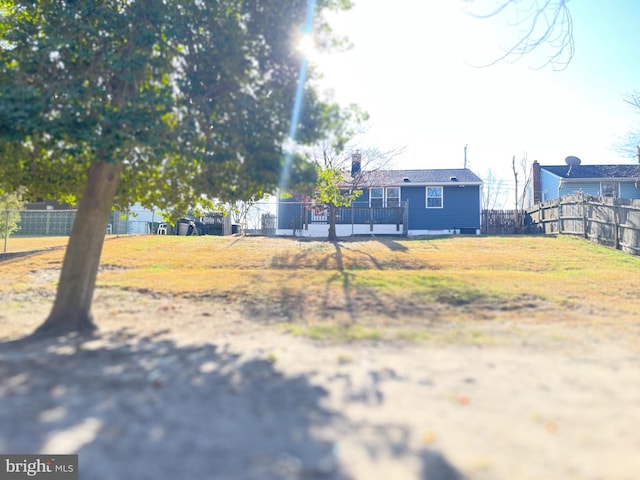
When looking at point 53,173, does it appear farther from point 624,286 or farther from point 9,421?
point 624,286

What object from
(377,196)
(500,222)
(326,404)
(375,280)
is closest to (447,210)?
(500,222)

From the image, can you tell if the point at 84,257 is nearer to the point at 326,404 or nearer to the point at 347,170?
the point at 326,404

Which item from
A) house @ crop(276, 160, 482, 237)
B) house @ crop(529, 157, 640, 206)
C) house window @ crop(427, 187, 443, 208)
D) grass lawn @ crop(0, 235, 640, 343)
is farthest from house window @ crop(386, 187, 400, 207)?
house @ crop(529, 157, 640, 206)

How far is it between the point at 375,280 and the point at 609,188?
27.7 meters

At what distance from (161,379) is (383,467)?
2.53 meters

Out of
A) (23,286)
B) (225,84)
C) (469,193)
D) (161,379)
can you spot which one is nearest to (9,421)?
(161,379)

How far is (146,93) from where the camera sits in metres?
6.03

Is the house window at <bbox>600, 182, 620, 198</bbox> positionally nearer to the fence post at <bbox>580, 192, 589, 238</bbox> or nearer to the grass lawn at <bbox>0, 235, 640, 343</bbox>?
the fence post at <bbox>580, 192, 589, 238</bbox>

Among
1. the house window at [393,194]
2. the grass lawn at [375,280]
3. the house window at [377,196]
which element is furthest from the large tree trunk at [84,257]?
the house window at [393,194]

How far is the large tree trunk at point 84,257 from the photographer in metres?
6.11

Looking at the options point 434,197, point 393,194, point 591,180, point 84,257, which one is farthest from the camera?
point 591,180

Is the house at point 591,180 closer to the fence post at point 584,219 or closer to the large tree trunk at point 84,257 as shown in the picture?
the fence post at point 584,219

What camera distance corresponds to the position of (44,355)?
4.76 metres

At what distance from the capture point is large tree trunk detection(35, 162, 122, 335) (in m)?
6.11
